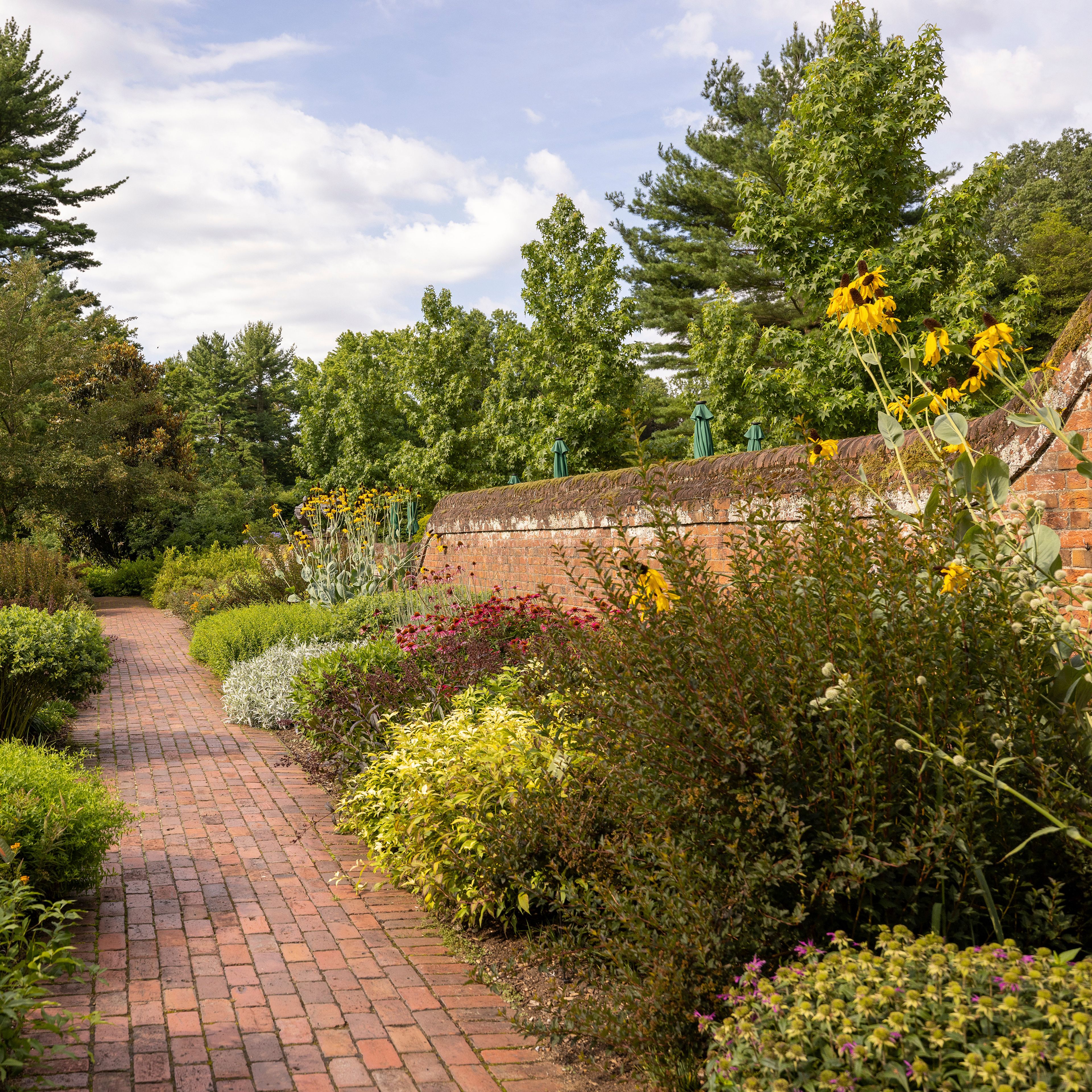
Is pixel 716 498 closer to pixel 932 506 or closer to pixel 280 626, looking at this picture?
pixel 932 506

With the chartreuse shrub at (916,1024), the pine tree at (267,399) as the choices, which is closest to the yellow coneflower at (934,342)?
the chartreuse shrub at (916,1024)

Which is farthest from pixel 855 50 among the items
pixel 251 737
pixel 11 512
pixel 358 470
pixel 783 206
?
pixel 358 470

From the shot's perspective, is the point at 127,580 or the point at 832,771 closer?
the point at 832,771

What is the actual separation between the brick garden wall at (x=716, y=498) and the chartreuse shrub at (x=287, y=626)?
4.43ft

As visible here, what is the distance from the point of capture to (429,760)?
432 cm

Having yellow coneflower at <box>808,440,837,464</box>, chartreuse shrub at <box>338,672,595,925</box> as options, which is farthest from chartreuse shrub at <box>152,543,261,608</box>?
yellow coneflower at <box>808,440,837,464</box>

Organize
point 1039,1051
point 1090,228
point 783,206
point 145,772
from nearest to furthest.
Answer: point 1039,1051, point 145,772, point 783,206, point 1090,228

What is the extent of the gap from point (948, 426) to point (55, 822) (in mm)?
3811

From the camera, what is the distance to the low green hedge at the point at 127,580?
22.0m

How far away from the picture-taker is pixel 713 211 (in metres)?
25.5

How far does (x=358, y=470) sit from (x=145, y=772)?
2527 centimetres

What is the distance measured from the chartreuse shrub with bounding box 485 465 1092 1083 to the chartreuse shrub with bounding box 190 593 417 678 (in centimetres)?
623

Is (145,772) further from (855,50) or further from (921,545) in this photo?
(855,50)

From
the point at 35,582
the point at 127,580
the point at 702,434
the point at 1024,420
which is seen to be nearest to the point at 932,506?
the point at 1024,420
